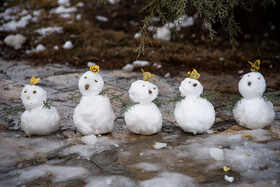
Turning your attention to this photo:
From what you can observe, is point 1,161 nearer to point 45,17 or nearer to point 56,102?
point 56,102

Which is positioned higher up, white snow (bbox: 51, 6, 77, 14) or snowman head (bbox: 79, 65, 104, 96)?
white snow (bbox: 51, 6, 77, 14)

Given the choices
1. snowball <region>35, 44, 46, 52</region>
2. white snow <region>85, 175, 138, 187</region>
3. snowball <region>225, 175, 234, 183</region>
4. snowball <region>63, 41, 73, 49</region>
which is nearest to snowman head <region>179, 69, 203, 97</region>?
snowball <region>225, 175, 234, 183</region>

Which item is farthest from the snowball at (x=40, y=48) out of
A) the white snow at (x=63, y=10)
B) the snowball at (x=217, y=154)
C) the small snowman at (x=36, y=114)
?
the snowball at (x=217, y=154)

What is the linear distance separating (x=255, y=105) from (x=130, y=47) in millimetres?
3960

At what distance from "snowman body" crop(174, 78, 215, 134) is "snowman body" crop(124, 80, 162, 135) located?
256 millimetres

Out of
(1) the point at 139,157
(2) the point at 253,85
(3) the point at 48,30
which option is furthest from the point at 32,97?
(3) the point at 48,30

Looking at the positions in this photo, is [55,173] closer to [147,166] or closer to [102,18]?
[147,166]

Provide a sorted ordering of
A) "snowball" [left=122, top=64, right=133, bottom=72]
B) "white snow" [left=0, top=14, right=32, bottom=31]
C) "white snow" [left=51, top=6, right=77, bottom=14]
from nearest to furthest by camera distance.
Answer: "snowball" [left=122, top=64, right=133, bottom=72], "white snow" [left=0, top=14, right=32, bottom=31], "white snow" [left=51, top=6, right=77, bottom=14]

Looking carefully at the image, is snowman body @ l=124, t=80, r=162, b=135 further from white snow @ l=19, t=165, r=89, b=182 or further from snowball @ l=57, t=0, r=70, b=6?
snowball @ l=57, t=0, r=70, b=6

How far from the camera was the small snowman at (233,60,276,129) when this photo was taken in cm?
347

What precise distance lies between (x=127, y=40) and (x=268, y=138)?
461 cm

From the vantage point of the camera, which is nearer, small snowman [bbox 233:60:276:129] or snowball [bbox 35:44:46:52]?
small snowman [bbox 233:60:276:129]

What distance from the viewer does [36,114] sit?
3445 millimetres

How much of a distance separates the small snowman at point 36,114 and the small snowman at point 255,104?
198 cm
